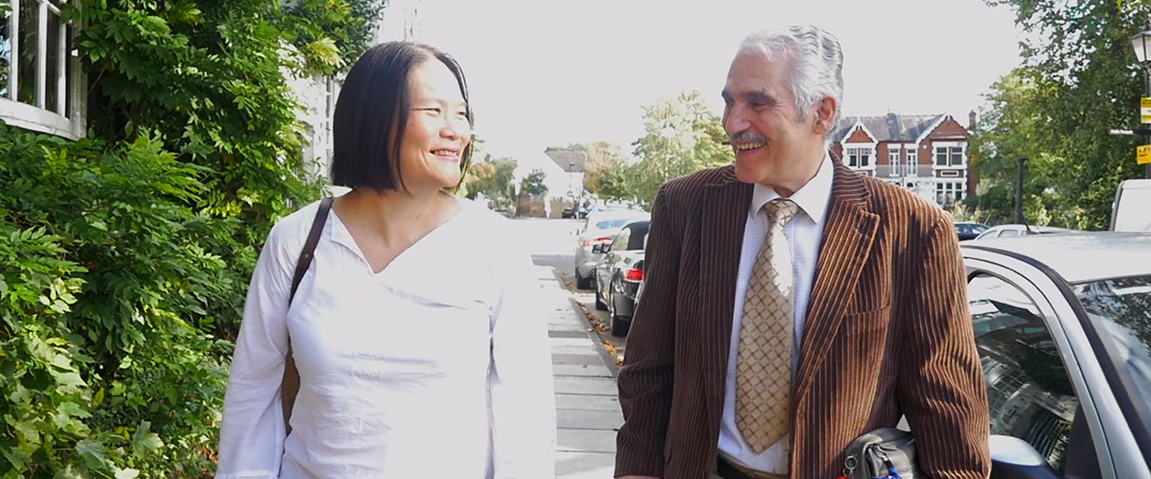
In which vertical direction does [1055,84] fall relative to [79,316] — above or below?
above

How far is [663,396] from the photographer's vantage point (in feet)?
8.93

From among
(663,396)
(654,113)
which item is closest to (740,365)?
(663,396)

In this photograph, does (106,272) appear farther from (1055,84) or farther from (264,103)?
(1055,84)

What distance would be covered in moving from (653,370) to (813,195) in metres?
0.59

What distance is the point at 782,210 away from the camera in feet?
8.30

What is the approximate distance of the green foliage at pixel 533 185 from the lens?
106938 mm

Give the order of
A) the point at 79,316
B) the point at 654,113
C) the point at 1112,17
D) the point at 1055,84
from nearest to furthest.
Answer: the point at 79,316
the point at 1112,17
the point at 1055,84
the point at 654,113

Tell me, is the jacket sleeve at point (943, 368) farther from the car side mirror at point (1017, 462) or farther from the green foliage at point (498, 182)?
the green foliage at point (498, 182)

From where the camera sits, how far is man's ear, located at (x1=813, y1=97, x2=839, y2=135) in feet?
8.27

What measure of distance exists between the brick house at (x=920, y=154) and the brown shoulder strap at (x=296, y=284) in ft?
286

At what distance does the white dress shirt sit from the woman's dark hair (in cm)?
83

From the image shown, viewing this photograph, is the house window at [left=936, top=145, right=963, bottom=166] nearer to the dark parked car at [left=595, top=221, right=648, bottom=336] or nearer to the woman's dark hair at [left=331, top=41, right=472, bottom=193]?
the dark parked car at [left=595, top=221, right=648, bottom=336]

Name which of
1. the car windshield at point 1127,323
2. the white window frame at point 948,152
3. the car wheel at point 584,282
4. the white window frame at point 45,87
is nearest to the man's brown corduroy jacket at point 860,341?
the car windshield at point 1127,323

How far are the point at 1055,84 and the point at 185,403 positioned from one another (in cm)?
2415
